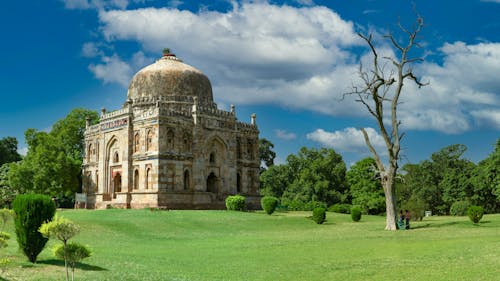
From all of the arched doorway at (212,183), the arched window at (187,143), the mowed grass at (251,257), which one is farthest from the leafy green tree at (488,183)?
the arched window at (187,143)

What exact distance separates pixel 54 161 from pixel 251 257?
3231cm

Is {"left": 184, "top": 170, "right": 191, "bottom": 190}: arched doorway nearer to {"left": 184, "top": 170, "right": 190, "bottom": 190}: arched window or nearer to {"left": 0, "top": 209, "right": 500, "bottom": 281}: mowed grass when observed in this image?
{"left": 184, "top": 170, "right": 190, "bottom": 190}: arched window

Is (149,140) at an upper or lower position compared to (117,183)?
upper

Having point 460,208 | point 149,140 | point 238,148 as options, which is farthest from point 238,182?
point 460,208

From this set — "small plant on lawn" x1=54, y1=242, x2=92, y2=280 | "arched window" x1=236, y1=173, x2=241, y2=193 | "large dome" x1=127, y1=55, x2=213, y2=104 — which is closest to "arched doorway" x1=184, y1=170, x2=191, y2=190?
"arched window" x1=236, y1=173, x2=241, y2=193

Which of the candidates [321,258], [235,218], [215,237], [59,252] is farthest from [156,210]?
[59,252]

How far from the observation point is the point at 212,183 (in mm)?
45000

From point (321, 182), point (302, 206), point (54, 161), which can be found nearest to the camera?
point (54, 161)

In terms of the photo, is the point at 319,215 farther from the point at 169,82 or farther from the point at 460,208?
the point at 460,208

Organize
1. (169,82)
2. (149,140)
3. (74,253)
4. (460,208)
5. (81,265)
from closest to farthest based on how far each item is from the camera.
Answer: (74,253)
(81,265)
(149,140)
(169,82)
(460,208)

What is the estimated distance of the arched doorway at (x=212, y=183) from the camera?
44688mm

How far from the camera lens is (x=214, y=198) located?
43.6m

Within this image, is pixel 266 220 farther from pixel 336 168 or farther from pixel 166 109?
pixel 336 168

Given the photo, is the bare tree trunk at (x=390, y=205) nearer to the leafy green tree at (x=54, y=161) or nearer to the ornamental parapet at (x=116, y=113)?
the ornamental parapet at (x=116, y=113)
